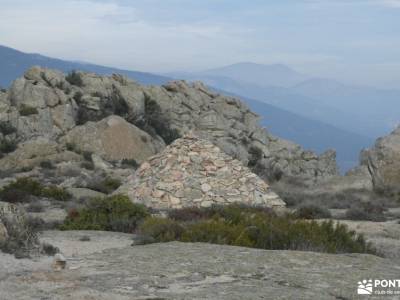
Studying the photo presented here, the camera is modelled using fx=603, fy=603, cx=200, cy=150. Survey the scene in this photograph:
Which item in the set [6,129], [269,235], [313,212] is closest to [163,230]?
[269,235]

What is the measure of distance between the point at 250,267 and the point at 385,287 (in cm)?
230

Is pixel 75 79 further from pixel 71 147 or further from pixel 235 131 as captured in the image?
pixel 235 131

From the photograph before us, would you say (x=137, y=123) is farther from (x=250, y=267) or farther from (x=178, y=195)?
(x=250, y=267)

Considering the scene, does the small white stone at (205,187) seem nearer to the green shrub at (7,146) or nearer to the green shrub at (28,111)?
the green shrub at (7,146)

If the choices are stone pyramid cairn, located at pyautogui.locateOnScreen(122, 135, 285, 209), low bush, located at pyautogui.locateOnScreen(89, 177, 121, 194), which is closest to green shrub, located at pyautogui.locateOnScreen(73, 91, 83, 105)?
low bush, located at pyautogui.locateOnScreen(89, 177, 121, 194)

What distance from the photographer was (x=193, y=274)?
33.0 ft

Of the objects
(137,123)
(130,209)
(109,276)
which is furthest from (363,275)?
(137,123)

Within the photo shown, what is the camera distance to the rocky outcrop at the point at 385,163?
33.0 m

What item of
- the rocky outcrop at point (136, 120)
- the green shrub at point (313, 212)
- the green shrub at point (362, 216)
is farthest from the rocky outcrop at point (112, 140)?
the green shrub at point (362, 216)

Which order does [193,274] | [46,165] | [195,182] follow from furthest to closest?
[46,165] < [195,182] < [193,274]

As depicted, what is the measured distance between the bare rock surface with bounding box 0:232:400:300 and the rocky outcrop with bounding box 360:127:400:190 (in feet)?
72.6

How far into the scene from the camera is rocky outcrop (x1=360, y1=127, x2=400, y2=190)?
108ft

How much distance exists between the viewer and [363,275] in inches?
403

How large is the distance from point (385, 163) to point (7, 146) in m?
25.0
